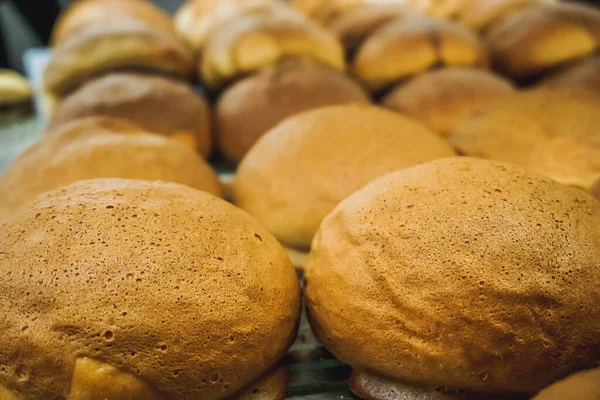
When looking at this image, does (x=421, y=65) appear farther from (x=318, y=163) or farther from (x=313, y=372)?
(x=313, y=372)

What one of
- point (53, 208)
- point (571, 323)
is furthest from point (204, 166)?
point (571, 323)

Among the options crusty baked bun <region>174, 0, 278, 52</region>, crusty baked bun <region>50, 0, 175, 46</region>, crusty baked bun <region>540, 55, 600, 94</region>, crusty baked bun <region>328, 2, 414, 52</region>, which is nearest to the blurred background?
crusty baked bun <region>50, 0, 175, 46</region>

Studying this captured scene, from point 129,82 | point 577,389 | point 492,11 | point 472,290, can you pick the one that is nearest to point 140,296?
point 472,290

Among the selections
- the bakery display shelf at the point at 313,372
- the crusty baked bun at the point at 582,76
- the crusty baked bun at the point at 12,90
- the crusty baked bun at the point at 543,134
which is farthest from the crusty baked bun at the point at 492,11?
the crusty baked bun at the point at 12,90

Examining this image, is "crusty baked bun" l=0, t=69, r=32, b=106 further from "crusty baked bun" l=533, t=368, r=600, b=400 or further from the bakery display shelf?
"crusty baked bun" l=533, t=368, r=600, b=400

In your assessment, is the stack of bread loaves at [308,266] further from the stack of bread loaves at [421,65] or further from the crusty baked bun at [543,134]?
the stack of bread loaves at [421,65]
